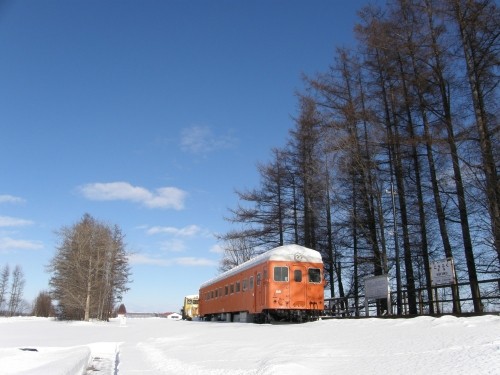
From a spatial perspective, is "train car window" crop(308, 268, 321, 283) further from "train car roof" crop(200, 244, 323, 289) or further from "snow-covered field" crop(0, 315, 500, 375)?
"snow-covered field" crop(0, 315, 500, 375)

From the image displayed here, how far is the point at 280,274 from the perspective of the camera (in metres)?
21.0

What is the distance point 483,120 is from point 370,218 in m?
8.43

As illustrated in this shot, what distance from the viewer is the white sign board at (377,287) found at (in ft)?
59.3

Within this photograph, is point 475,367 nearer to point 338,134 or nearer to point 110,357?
point 110,357

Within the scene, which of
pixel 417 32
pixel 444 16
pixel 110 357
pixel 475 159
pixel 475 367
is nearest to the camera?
pixel 475 367

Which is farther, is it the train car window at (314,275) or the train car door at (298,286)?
the train car window at (314,275)

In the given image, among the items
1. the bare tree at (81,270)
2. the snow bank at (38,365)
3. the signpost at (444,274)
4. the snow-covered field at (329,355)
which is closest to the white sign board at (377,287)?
the signpost at (444,274)

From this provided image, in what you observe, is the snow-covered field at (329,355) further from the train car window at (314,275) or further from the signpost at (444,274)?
the train car window at (314,275)

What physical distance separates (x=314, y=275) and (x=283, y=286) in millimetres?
1934

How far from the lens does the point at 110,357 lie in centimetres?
1170

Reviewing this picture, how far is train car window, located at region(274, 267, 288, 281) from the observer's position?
20.9 meters

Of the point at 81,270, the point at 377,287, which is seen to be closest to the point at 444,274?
the point at 377,287

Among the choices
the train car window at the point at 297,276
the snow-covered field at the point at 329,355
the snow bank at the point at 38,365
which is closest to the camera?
the snow-covered field at the point at 329,355

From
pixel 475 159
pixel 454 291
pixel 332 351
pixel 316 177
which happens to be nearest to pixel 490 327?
pixel 332 351
